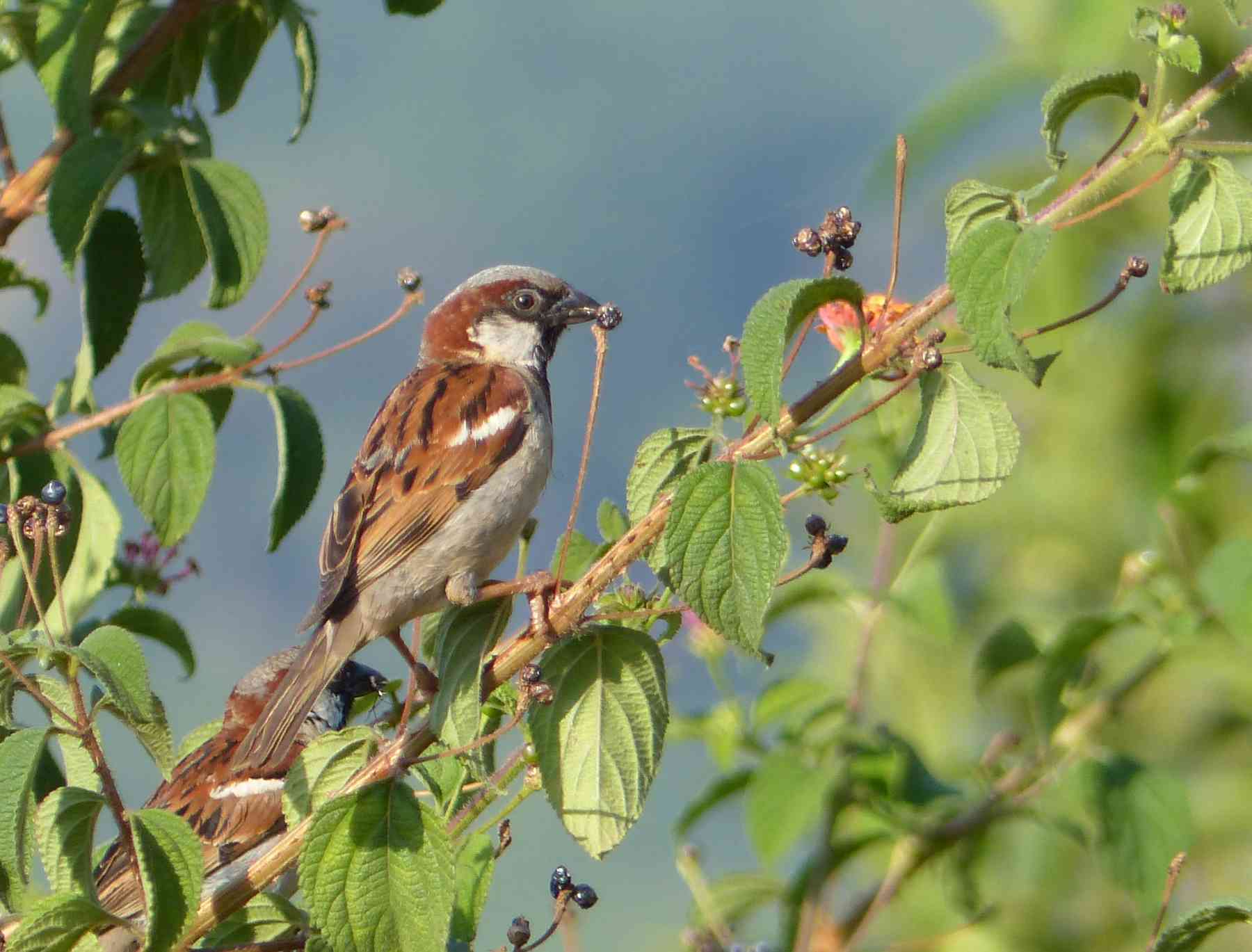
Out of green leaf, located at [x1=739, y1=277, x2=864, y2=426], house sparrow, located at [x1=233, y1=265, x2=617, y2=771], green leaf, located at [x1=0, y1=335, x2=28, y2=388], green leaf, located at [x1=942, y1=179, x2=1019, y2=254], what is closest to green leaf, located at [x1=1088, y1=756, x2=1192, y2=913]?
house sparrow, located at [x1=233, y1=265, x2=617, y2=771]

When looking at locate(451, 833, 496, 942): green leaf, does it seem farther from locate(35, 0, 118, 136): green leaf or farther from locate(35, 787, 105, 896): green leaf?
locate(35, 0, 118, 136): green leaf

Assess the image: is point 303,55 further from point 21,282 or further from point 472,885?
point 472,885

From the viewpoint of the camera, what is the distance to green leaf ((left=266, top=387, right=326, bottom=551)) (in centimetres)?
205

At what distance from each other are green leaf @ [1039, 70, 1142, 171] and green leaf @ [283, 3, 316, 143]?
3.79ft

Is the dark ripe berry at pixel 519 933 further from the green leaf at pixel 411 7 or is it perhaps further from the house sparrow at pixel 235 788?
the green leaf at pixel 411 7

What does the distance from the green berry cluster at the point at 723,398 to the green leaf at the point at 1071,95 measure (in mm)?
420

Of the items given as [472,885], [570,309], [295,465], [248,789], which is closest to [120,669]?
[472,885]

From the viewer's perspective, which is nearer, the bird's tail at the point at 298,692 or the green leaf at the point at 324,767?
the green leaf at the point at 324,767

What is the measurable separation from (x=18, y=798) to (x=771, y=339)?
81 centimetres

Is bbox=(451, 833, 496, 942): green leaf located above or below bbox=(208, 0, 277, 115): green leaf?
below

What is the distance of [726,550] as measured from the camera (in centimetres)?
134

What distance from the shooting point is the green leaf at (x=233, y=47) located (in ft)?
7.48

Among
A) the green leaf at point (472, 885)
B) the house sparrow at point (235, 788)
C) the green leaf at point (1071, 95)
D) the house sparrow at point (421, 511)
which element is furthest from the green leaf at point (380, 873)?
the house sparrow at point (235, 788)

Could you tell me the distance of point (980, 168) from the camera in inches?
258
